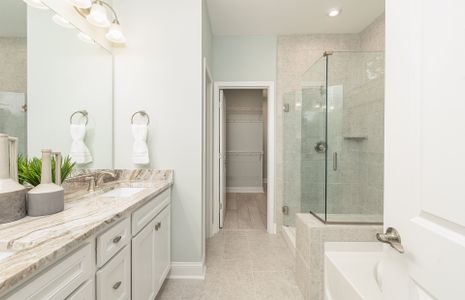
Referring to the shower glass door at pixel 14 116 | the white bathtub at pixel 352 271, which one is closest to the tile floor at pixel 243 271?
the white bathtub at pixel 352 271

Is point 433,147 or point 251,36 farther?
point 251,36

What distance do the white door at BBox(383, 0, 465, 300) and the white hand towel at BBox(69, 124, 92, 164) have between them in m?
1.95

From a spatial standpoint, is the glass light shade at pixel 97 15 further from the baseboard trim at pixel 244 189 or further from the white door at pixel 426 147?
the baseboard trim at pixel 244 189

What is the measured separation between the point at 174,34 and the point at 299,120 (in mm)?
1803

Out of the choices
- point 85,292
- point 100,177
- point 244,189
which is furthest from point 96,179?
point 244,189

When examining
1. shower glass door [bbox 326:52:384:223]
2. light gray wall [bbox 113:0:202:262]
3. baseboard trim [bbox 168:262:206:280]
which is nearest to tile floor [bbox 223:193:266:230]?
baseboard trim [bbox 168:262:206:280]

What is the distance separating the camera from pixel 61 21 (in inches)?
60.6

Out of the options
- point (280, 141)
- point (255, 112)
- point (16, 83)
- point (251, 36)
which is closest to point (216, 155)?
point (280, 141)

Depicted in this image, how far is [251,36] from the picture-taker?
306 centimetres

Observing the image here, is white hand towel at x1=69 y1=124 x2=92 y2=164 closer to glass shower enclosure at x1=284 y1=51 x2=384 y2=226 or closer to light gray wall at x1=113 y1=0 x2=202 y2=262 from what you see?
light gray wall at x1=113 y1=0 x2=202 y2=262

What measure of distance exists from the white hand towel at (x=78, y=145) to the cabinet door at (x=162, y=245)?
2.52 feet

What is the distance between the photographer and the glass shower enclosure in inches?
86.0

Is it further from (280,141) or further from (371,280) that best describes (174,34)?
(371,280)

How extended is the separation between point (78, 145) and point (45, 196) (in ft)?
2.44
